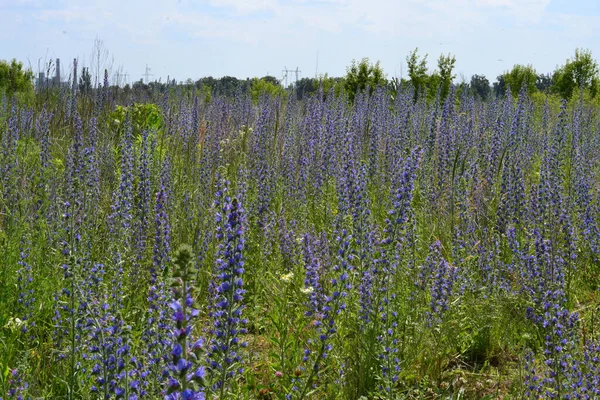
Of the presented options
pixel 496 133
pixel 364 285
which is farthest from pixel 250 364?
pixel 496 133

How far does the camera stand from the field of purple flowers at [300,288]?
2672 millimetres

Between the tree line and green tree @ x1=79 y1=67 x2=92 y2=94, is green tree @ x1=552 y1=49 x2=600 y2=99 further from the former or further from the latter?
green tree @ x1=79 y1=67 x2=92 y2=94

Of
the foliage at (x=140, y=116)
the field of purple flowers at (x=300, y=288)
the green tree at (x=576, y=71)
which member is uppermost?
the green tree at (x=576, y=71)

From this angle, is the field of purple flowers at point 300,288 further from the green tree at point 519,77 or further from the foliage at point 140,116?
the green tree at point 519,77

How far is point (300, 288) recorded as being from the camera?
4.00 meters

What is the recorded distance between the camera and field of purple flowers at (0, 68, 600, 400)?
8.77ft

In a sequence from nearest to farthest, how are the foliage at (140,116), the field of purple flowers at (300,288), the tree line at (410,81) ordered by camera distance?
the field of purple flowers at (300,288), the foliage at (140,116), the tree line at (410,81)

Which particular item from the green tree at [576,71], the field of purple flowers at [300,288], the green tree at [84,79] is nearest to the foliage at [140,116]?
the green tree at [84,79]

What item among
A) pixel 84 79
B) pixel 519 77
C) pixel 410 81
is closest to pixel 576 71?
pixel 519 77

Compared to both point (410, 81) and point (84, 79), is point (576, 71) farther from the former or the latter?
point (84, 79)

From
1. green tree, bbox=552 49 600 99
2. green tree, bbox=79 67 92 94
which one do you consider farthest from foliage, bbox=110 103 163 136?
green tree, bbox=552 49 600 99

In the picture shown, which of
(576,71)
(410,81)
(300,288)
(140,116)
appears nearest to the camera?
(300,288)

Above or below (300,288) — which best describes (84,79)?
above

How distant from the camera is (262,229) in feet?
17.8
